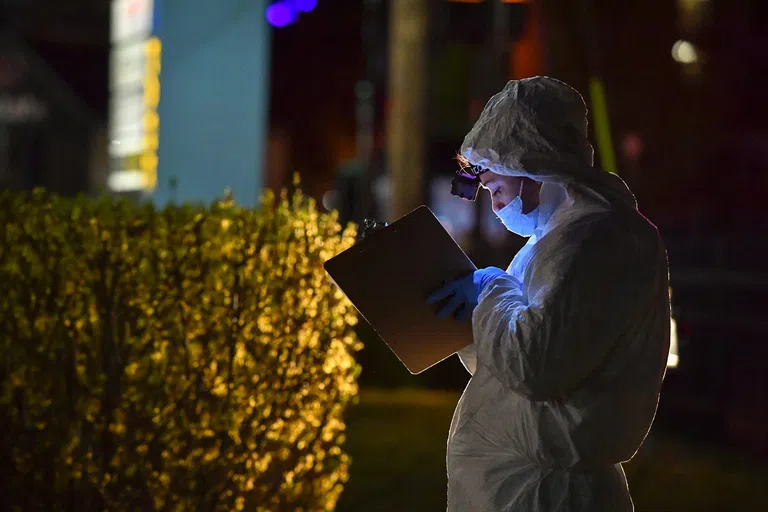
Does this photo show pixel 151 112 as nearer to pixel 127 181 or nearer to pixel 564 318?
pixel 127 181

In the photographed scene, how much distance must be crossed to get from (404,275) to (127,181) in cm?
1302

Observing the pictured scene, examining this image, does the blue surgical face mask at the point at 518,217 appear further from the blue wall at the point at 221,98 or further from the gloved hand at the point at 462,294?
the blue wall at the point at 221,98

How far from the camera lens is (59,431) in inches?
162

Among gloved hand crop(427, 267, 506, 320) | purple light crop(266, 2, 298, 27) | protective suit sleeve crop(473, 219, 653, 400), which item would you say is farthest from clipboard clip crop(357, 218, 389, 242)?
purple light crop(266, 2, 298, 27)

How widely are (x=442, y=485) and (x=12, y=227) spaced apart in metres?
3.95

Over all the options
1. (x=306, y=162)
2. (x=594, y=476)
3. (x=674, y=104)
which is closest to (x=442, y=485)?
(x=594, y=476)

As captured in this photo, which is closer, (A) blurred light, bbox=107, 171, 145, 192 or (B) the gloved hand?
(B) the gloved hand

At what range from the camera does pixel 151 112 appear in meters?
14.0

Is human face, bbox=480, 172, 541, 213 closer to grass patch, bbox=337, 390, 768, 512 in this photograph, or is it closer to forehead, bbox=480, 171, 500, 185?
forehead, bbox=480, 171, 500, 185

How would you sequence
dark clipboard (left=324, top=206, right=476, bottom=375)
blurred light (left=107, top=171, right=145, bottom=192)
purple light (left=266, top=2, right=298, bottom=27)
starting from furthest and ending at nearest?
blurred light (left=107, top=171, right=145, bottom=192), purple light (left=266, top=2, right=298, bottom=27), dark clipboard (left=324, top=206, right=476, bottom=375)

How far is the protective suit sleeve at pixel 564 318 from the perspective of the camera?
7.01 feet

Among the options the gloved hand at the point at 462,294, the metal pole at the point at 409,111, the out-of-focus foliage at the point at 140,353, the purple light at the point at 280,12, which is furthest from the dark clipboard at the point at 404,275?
the purple light at the point at 280,12

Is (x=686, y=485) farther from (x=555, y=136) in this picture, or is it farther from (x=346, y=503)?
(x=555, y=136)

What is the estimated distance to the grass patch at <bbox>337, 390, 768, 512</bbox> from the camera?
6.88 m
